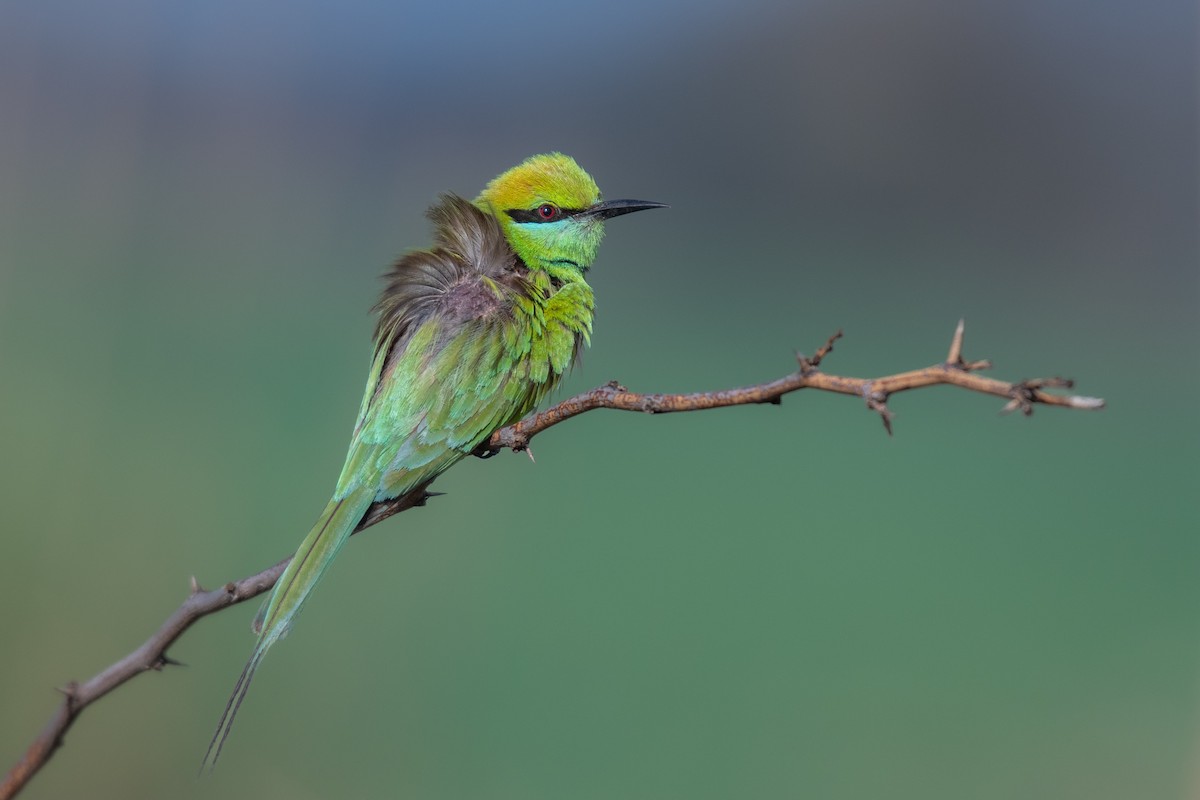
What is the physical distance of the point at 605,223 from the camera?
1.73 meters

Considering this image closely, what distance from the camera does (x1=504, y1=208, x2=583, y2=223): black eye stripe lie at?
5.55 ft

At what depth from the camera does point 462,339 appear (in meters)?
1.43

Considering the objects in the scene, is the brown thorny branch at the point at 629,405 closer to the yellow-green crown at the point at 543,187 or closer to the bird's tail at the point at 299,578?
the bird's tail at the point at 299,578

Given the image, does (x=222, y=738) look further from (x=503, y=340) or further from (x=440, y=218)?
(x=440, y=218)

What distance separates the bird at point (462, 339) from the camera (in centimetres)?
136

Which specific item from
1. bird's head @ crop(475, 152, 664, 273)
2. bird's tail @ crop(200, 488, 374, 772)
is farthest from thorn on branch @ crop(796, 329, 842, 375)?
bird's head @ crop(475, 152, 664, 273)

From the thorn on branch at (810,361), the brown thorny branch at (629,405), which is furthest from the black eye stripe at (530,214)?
the thorn on branch at (810,361)

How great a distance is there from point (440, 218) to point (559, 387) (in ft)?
Result: 1.04

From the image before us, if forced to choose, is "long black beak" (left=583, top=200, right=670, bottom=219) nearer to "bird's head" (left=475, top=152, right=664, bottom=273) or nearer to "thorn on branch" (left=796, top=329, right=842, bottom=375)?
"bird's head" (left=475, top=152, right=664, bottom=273)

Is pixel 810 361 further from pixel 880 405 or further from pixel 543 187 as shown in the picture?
pixel 543 187

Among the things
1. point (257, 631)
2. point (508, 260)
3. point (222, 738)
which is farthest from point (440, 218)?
point (222, 738)

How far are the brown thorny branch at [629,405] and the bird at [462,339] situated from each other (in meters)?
0.17

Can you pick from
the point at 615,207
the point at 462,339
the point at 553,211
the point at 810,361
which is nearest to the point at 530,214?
the point at 553,211

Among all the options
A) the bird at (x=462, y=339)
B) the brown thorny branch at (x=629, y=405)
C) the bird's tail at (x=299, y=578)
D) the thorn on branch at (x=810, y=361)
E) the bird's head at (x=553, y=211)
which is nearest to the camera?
the brown thorny branch at (x=629, y=405)
